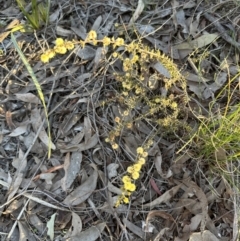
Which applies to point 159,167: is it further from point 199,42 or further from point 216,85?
point 199,42

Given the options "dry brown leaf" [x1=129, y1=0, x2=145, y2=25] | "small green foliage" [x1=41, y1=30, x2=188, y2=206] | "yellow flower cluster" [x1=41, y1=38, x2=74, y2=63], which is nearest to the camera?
"yellow flower cluster" [x1=41, y1=38, x2=74, y2=63]

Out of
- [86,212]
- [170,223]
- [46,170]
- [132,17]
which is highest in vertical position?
[132,17]

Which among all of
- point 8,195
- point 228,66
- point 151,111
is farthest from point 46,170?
point 228,66

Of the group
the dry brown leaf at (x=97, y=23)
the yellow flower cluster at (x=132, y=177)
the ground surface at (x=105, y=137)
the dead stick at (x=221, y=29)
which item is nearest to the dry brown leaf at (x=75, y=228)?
the ground surface at (x=105, y=137)

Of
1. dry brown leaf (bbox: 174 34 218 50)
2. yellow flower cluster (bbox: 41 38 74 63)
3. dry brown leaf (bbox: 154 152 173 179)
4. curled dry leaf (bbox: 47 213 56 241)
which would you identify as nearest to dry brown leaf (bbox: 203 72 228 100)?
dry brown leaf (bbox: 174 34 218 50)

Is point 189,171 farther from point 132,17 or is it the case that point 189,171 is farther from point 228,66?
point 132,17

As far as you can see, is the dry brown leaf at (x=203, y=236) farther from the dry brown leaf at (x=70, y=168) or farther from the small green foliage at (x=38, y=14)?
the small green foliage at (x=38, y=14)

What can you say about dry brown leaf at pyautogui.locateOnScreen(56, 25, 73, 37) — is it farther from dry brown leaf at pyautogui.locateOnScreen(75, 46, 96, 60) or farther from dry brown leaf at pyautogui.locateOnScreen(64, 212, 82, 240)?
dry brown leaf at pyautogui.locateOnScreen(64, 212, 82, 240)

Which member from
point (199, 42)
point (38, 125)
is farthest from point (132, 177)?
point (199, 42)

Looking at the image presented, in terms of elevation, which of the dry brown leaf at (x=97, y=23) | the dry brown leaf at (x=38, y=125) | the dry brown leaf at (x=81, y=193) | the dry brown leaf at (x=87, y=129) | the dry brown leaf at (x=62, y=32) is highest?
the dry brown leaf at (x=62, y=32)
